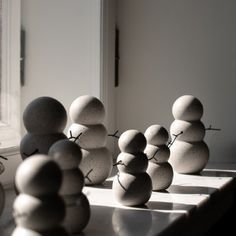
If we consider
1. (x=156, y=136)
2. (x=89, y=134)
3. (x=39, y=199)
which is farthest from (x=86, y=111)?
(x=39, y=199)

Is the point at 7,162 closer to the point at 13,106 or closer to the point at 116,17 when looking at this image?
the point at 13,106

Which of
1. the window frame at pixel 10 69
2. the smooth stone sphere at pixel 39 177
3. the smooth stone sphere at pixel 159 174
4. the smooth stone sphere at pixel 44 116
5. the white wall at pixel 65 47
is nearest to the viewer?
the smooth stone sphere at pixel 39 177

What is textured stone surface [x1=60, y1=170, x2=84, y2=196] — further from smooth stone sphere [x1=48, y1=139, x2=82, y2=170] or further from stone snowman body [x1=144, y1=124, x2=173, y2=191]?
stone snowman body [x1=144, y1=124, x2=173, y2=191]

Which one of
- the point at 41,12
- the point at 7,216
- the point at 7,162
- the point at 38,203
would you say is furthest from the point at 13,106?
the point at 38,203

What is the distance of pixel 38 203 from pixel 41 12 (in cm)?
95

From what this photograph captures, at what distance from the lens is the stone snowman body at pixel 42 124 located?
1.01 meters

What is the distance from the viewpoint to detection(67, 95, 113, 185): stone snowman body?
1216 mm

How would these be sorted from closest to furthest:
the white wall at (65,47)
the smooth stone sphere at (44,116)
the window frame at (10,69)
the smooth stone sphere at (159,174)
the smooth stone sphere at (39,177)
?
the smooth stone sphere at (39,177) < the smooth stone sphere at (44,116) < the smooth stone sphere at (159,174) < the window frame at (10,69) < the white wall at (65,47)

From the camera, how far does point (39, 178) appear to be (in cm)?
71

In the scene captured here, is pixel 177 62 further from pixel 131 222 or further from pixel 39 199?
pixel 39 199

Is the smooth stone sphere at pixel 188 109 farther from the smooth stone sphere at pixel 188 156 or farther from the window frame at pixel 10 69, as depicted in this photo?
the window frame at pixel 10 69

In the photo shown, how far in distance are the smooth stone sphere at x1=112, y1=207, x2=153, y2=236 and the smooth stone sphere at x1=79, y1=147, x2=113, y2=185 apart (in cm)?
20

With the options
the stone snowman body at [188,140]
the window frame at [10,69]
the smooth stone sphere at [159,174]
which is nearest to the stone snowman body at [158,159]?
the smooth stone sphere at [159,174]

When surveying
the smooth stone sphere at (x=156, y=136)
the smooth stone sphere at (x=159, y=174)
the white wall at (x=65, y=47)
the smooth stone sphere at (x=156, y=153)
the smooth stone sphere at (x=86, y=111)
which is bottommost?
the smooth stone sphere at (x=159, y=174)
